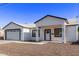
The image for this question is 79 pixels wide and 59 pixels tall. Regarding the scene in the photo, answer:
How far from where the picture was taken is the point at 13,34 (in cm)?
2314

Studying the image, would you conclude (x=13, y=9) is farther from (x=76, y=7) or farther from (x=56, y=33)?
(x=76, y=7)

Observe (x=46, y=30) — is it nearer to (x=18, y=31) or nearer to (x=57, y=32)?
(x=57, y=32)

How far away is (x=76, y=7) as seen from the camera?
54.4 ft

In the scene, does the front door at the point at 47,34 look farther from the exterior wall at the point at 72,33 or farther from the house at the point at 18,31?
the house at the point at 18,31

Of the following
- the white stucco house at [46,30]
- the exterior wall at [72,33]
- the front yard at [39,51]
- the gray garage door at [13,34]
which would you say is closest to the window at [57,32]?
the white stucco house at [46,30]

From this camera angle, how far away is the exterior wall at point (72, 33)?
1887cm

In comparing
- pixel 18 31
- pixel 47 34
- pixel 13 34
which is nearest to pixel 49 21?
pixel 47 34

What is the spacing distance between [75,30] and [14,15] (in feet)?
23.0

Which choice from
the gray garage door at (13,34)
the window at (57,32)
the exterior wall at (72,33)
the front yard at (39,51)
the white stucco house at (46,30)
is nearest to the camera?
the front yard at (39,51)

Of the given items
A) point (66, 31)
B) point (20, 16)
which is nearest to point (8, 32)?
point (20, 16)

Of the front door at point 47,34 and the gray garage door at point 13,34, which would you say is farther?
the gray garage door at point 13,34

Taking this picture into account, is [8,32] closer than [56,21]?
No

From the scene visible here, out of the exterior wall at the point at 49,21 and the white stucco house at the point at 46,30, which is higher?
the exterior wall at the point at 49,21

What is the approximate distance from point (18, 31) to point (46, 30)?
4044mm
